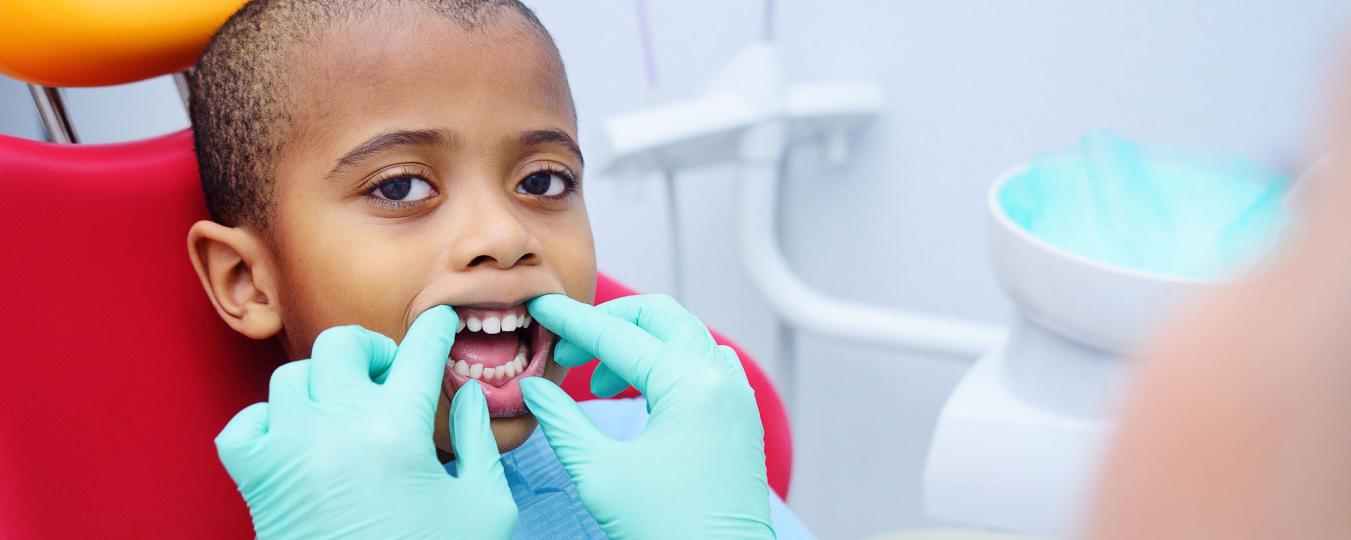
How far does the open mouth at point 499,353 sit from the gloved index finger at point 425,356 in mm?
53

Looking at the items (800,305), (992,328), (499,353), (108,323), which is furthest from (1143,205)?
(108,323)

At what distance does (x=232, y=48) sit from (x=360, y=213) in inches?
7.5

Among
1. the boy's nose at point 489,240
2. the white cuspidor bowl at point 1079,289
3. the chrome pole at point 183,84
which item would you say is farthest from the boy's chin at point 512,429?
the white cuspidor bowl at point 1079,289

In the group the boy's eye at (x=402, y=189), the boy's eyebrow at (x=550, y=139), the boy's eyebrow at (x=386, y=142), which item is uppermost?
the boy's eyebrow at (x=386, y=142)

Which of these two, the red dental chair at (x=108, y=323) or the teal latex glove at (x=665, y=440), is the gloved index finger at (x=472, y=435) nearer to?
the teal latex glove at (x=665, y=440)

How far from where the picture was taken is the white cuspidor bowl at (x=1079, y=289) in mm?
1075

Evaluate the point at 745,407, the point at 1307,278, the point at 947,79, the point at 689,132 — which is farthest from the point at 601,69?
the point at 1307,278

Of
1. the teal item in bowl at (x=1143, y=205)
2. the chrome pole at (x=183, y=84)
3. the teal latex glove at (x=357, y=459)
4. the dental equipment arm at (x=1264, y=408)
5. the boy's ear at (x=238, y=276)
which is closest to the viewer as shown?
the dental equipment arm at (x=1264, y=408)

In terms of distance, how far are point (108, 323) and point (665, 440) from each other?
1.58 ft

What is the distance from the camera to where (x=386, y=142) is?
0.88 meters

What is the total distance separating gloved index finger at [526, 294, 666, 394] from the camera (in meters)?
0.84

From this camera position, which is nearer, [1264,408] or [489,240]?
[1264,408]

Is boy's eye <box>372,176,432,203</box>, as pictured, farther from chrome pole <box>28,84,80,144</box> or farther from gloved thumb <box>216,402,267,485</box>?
chrome pole <box>28,84,80,144</box>

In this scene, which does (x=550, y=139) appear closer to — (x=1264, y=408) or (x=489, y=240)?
(x=489, y=240)
